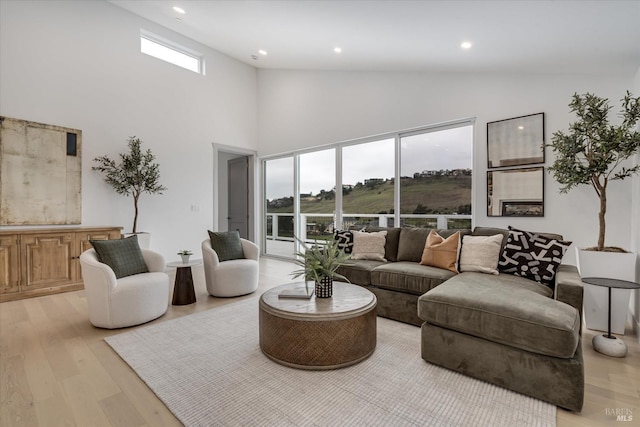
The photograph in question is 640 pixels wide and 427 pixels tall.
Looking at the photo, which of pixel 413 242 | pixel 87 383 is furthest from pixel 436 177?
pixel 87 383

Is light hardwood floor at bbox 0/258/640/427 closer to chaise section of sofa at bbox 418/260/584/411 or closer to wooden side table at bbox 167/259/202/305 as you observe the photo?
chaise section of sofa at bbox 418/260/584/411

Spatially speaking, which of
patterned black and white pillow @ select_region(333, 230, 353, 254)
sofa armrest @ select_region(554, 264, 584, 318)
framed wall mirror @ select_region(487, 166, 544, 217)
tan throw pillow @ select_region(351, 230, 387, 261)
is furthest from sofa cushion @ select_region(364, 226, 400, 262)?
sofa armrest @ select_region(554, 264, 584, 318)

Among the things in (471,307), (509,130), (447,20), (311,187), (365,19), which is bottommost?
(471,307)

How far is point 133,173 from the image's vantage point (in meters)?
4.83

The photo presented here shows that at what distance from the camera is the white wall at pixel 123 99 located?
415 centimetres

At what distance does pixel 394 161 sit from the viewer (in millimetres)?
5008

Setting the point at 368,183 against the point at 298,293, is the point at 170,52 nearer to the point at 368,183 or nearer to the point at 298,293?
the point at 368,183

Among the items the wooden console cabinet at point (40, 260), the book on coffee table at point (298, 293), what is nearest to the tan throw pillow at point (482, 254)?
the book on coffee table at point (298, 293)

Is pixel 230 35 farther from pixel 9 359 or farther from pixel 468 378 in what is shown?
pixel 468 378

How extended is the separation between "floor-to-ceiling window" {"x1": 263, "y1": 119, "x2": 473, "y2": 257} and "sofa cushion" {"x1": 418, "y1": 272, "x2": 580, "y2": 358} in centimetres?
162

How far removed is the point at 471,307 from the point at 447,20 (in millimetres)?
2683

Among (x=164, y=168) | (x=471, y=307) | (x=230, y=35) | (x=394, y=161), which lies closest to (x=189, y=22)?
(x=230, y=35)

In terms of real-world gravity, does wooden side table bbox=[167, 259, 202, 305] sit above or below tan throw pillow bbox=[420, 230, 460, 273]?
below

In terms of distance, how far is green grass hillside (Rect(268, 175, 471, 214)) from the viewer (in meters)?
4.35
